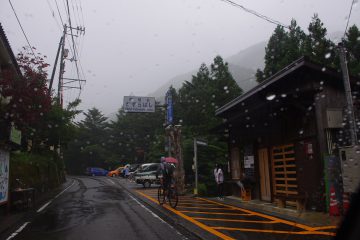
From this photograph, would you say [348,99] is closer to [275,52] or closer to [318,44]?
[318,44]

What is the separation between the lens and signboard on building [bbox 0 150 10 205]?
12.4 metres

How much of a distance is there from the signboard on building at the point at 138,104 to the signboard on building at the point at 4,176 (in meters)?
11.9

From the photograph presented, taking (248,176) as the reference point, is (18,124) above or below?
above

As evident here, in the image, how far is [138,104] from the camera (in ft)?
81.8

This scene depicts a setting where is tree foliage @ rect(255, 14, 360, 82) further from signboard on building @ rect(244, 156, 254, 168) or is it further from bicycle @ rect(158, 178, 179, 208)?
bicycle @ rect(158, 178, 179, 208)

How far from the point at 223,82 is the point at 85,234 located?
40.8 metres

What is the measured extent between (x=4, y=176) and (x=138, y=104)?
507 inches

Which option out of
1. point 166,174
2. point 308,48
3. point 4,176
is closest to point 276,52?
point 308,48

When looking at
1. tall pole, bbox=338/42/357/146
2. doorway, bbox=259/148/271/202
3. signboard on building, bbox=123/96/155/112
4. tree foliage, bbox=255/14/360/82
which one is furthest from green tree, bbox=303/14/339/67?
tall pole, bbox=338/42/357/146

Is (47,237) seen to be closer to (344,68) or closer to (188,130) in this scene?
(344,68)

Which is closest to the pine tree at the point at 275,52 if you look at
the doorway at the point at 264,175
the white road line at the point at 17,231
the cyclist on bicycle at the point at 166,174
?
the doorway at the point at 264,175

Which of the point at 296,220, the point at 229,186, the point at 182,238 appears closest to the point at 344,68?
the point at 296,220

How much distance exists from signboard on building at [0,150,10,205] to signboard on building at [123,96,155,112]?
39.1 ft

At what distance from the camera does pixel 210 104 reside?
44625mm
